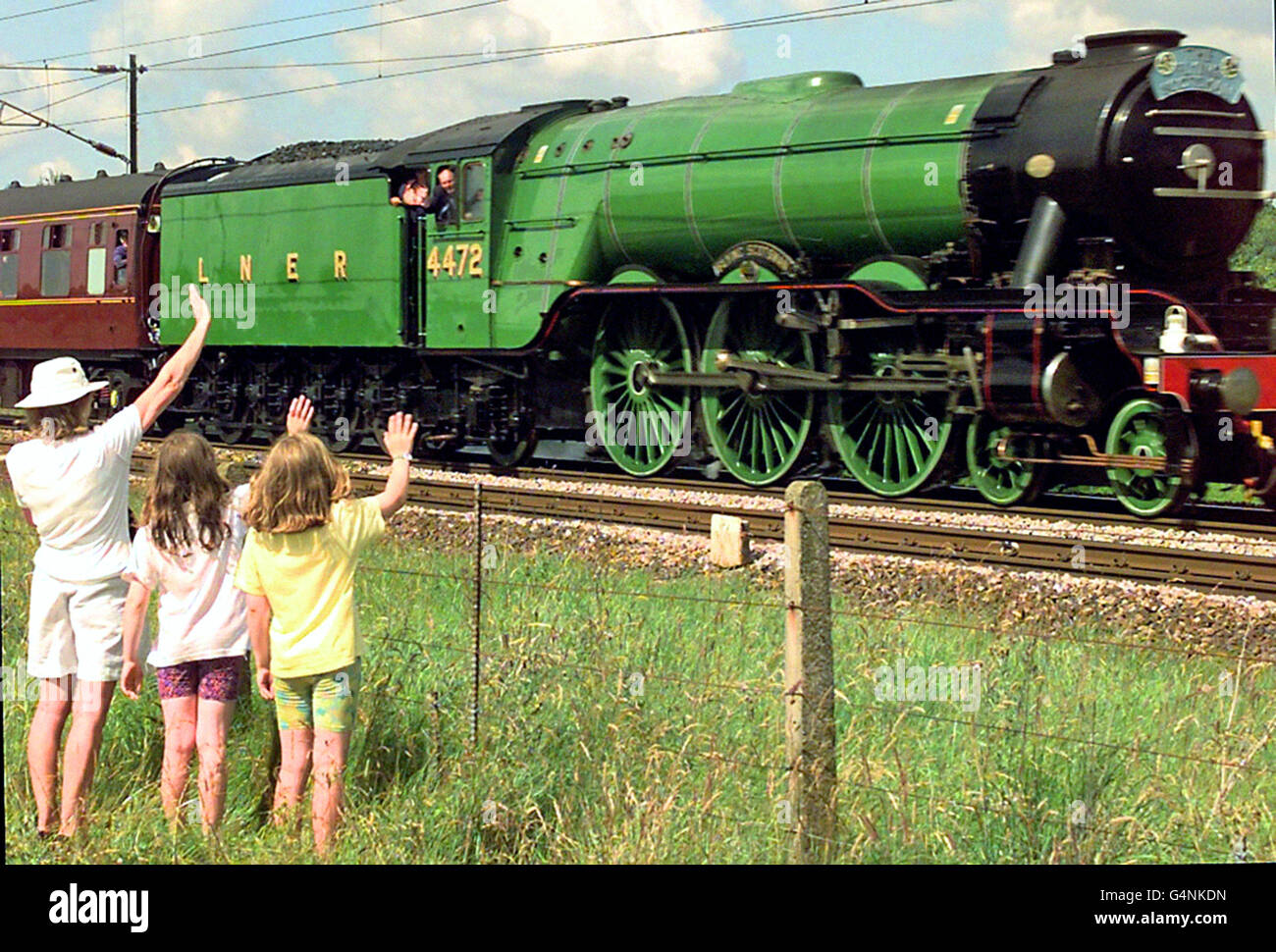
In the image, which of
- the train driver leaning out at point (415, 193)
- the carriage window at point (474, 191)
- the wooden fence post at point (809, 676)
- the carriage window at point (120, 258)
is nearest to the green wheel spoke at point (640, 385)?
the carriage window at point (474, 191)

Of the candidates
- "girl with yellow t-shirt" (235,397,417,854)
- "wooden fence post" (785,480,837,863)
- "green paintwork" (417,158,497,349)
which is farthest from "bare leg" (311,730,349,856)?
"green paintwork" (417,158,497,349)

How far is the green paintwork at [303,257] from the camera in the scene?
672 inches

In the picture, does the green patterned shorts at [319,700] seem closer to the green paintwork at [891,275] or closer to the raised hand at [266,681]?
the raised hand at [266,681]

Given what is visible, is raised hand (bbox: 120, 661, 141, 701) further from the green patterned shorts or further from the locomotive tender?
the locomotive tender

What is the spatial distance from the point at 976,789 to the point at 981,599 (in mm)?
3995

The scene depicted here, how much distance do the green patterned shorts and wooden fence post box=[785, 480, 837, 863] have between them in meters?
1.49

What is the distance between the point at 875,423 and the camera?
44.2 ft

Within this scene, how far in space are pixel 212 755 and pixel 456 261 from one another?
11320mm

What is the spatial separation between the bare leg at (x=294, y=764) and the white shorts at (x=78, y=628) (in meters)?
0.77

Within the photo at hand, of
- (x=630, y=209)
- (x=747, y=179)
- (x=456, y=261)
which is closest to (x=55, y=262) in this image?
(x=456, y=261)

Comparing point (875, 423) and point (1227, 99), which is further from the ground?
point (1227, 99)
